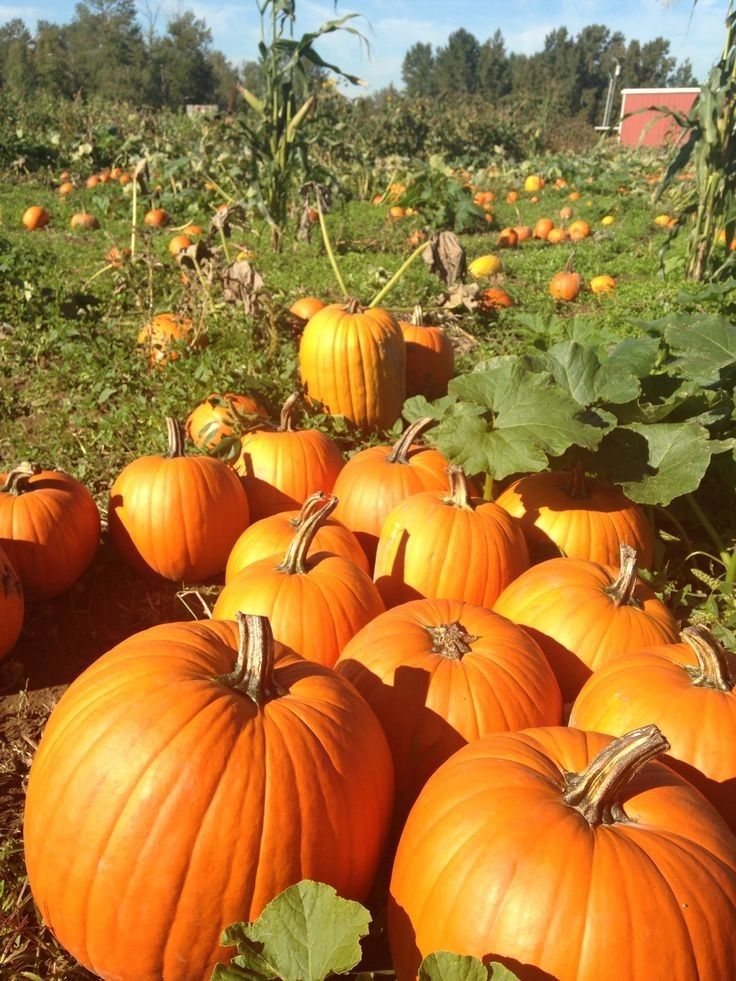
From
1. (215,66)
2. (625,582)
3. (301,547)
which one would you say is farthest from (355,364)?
(215,66)

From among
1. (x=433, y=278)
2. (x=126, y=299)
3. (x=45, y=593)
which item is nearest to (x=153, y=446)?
(x=45, y=593)

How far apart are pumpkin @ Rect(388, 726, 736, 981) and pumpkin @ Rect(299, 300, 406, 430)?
3.56m

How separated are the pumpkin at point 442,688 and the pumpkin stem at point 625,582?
1.46 feet

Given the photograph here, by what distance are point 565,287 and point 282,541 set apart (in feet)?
25.4

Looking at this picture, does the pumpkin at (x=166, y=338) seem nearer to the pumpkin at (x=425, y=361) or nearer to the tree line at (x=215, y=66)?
the pumpkin at (x=425, y=361)

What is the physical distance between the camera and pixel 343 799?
70.2 inches

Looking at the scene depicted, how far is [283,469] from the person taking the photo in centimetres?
407

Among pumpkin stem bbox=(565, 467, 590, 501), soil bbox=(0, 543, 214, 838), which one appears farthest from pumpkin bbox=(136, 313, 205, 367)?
pumpkin stem bbox=(565, 467, 590, 501)

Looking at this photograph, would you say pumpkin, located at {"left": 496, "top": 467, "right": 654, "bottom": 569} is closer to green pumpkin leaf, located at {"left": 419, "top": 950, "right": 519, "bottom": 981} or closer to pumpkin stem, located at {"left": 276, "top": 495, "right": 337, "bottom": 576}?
pumpkin stem, located at {"left": 276, "top": 495, "right": 337, "bottom": 576}

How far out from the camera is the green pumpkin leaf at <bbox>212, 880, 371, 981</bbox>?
1413mm

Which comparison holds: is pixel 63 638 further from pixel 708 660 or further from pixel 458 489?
pixel 708 660

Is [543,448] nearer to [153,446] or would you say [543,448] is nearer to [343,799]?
[343,799]

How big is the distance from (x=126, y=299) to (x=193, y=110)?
79.1 feet

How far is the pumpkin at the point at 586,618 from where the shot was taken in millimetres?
2619
